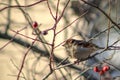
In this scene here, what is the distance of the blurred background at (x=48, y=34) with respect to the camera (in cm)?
325

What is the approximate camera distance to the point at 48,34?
3.41m

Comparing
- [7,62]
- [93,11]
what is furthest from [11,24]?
[93,11]

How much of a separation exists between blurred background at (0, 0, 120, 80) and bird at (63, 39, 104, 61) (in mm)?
1138

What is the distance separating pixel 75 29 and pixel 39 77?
0.65 m

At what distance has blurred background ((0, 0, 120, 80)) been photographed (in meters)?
3.25

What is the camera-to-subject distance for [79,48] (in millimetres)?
2010

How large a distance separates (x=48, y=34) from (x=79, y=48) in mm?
1422

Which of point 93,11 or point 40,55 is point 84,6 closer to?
point 93,11

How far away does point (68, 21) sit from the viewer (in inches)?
130

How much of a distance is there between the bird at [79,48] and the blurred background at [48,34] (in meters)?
1.14

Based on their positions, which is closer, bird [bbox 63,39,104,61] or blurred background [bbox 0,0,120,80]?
bird [bbox 63,39,104,61]

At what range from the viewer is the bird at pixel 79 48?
1918mm

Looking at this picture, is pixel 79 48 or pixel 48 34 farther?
pixel 48 34

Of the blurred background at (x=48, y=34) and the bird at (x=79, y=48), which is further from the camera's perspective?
the blurred background at (x=48, y=34)
